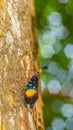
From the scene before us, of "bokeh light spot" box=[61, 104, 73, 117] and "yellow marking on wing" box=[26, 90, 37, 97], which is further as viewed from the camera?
"bokeh light spot" box=[61, 104, 73, 117]

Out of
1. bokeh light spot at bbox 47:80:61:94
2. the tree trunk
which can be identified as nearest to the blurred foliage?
bokeh light spot at bbox 47:80:61:94

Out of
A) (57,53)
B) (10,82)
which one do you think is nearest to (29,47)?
(10,82)

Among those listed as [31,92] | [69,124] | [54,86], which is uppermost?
[31,92]

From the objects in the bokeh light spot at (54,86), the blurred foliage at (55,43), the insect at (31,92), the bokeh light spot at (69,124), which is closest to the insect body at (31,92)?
the insect at (31,92)

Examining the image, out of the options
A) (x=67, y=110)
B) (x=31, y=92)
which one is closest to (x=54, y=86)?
(x=67, y=110)

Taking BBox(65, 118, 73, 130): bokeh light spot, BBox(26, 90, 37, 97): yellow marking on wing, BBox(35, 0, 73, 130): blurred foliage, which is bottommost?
BBox(65, 118, 73, 130): bokeh light spot

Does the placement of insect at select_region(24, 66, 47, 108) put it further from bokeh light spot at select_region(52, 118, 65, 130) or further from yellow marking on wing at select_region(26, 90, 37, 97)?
bokeh light spot at select_region(52, 118, 65, 130)

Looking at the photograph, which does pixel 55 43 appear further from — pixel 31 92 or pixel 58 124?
pixel 31 92

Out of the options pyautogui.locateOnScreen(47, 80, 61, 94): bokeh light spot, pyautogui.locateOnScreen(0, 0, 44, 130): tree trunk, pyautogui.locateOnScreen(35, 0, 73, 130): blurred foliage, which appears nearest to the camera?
pyautogui.locateOnScreen(0, 0, 44, 130): tree trunk

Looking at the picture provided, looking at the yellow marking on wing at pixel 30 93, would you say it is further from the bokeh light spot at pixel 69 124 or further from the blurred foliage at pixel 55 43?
the bokeh light spot at pixel 69 124
